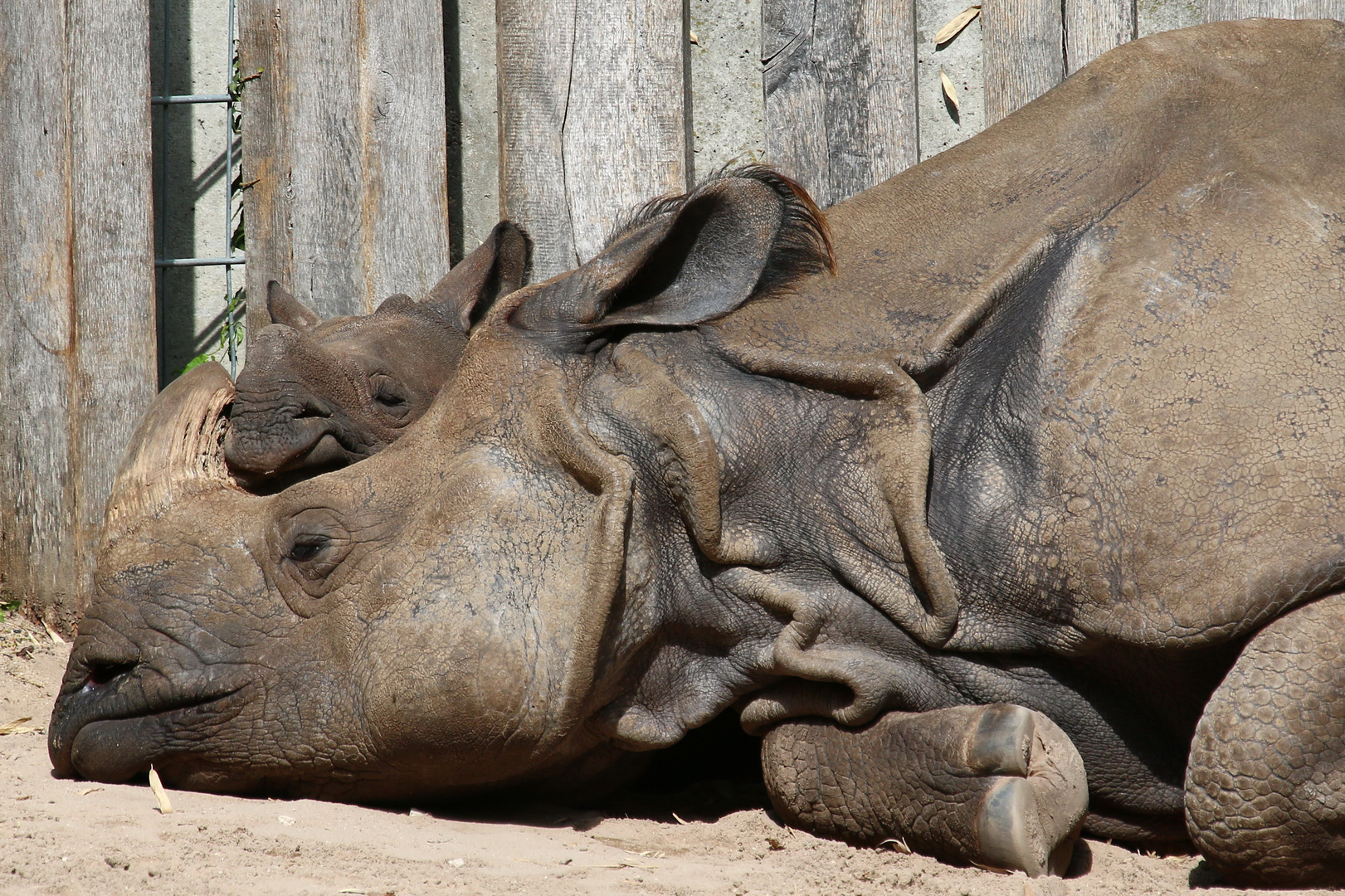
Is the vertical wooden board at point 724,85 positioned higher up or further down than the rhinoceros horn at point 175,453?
higher up

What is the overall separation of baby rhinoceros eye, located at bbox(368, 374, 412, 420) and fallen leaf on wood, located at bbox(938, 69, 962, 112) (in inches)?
101

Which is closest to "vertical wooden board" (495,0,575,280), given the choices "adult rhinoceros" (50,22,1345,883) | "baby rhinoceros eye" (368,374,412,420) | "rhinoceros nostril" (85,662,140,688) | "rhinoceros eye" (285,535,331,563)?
"baby rhinoceros eye" (368,374,412,420)

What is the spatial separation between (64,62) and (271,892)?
3.48m

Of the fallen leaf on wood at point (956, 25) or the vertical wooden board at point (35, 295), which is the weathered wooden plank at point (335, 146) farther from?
the fallen leaf on wood at point (956, 25)

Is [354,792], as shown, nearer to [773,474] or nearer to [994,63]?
[773,474]

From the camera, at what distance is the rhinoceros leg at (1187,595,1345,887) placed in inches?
102

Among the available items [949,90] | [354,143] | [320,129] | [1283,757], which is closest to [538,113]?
[354,143]

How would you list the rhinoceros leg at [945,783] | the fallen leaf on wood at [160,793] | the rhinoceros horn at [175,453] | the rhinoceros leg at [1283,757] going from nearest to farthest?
the rhinoceros leg at [1283,757]
the rhinoceros leg at [945,783]
the fallen leaf on wood at [160,793]
the rhinoceros horn at [175,453]

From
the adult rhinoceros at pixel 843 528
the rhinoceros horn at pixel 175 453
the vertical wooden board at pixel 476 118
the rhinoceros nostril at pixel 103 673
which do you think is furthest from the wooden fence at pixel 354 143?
the rhinoceros nostril at pixel 103 673

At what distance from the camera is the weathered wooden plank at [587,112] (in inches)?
191

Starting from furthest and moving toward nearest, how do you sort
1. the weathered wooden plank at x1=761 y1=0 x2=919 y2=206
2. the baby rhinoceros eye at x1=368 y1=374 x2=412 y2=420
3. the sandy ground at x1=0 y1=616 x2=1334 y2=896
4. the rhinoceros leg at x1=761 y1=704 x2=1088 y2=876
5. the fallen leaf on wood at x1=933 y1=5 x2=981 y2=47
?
the fallen leaf on wood at x1=933 y1=5 x2=981 y2=47 → the weathered wooden plank at x1=761 y1=0 x2=919 y2=206 → the baby rhinoceros eye at x1=368 y1=374 x2=412 y2=420 → the rhinoceros leg at x1=761 y1=704 x2=1088 y2=876 → the sandy ground at x1=0 y1=616 x2=1334 y2=896

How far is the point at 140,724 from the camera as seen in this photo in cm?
313

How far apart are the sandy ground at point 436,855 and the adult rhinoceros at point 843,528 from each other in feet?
0.34

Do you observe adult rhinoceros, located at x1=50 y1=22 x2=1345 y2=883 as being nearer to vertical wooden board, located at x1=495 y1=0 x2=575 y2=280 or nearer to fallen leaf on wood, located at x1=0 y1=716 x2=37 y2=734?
fallen leaf on wood, located at x1=0 y1=716 x2=37 y2=734
